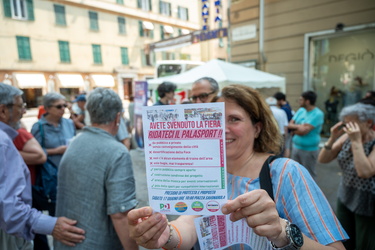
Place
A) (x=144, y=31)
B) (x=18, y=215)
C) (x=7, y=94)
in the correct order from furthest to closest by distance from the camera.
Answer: (x=144, y=31), (x=7, y=94), (x=18, y=215)

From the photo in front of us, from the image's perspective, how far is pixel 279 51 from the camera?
25.1ft

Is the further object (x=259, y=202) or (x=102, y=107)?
(x=102, y=107)

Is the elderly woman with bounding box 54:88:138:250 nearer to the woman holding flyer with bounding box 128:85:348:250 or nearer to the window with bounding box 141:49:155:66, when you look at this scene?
the woman holding flyer with bounding box 128:85:348:250

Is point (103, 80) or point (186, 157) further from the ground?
point (103, 80)

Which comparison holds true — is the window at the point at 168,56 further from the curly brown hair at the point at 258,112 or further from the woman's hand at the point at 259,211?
the woman's hand at the point at 259,211

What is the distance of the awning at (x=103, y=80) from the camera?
23.1 m

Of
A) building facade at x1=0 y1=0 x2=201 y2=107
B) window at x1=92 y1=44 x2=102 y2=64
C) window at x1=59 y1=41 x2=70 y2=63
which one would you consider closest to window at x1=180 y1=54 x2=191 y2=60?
building facade at x1=0 y1=0 x2=201 y2=107

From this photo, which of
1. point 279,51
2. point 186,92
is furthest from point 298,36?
point 186,92

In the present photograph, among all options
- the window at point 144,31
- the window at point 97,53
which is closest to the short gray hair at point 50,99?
the window at point 144,31

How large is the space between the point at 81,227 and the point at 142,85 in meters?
5.38

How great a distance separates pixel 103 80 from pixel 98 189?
24.1 meters

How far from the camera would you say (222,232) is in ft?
3.51

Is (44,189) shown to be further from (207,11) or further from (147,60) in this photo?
(147,60)

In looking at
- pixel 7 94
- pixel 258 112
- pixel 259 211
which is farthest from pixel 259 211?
pixel 7 94
